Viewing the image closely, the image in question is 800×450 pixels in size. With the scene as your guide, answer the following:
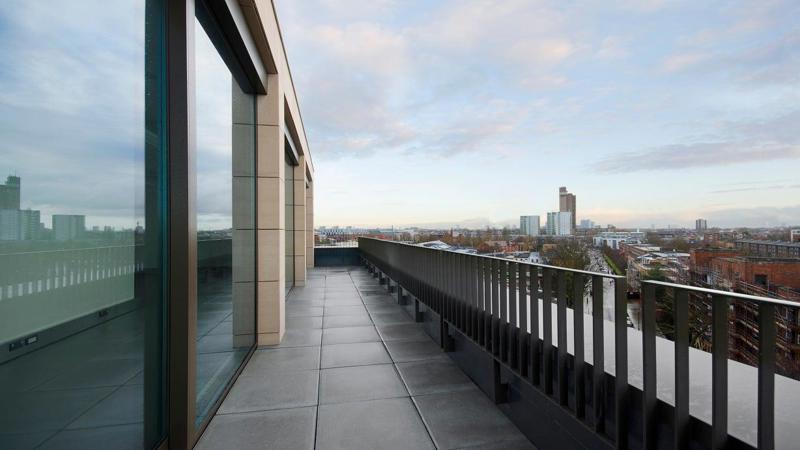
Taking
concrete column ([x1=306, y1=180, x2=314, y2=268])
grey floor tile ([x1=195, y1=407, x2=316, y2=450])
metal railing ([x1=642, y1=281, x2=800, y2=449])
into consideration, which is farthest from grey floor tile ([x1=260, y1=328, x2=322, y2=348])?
concrete column ([x1=306, y1=180, x2=314, y2=268])

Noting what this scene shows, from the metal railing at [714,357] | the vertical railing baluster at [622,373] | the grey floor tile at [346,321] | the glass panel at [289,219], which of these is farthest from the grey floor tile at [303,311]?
the metal railing at [714,357]

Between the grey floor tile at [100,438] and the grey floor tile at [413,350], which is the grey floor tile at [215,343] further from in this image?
the grey floor tile at [413,350]

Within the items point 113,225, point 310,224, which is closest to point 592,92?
point 113,225

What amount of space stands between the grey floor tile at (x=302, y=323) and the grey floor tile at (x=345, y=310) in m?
0.46

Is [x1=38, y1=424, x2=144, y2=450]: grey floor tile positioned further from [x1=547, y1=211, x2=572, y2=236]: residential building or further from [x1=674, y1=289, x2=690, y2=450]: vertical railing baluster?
[x1=547, y1=211, x2=572, y2=236]: residential building

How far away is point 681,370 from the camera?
1729 millimetres

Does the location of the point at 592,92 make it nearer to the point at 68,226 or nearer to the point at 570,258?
the point at 570,258

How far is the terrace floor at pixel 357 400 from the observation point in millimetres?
3098

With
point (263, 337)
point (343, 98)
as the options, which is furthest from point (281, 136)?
point (343, 98)

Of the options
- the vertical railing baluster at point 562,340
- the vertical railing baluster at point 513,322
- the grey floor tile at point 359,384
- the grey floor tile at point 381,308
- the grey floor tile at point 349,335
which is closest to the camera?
the vertical railing baluster at point 562,340

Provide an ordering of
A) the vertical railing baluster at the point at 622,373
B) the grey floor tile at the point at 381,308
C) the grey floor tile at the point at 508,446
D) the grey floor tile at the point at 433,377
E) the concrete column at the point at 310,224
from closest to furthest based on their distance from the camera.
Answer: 1. the vertical railing baluster at the point at 622,373
2. the grey floor tile at the point at 508,446
3. the grey floor tile at the point at 433,377
4. the grey floor tile at the point at 381,308
5. the concrete column at the point at 310,224

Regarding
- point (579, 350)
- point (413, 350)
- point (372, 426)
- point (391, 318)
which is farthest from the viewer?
point (391, 318)

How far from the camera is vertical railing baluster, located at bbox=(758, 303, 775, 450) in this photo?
4.52 ft

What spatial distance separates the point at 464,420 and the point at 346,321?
4.33 metres
